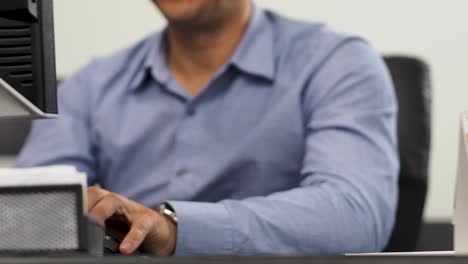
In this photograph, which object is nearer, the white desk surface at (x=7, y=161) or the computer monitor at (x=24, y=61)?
the computer monitor at (x=24, y=61)

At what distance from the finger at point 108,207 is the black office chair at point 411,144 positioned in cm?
87

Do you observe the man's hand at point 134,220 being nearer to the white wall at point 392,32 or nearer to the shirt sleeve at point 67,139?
the shirt sleeve at point 67,139

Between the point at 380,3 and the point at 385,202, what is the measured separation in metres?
1.15

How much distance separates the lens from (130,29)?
→ 227cm

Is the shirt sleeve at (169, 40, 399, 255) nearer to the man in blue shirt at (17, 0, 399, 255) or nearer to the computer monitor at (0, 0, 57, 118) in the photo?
the man in blue shirt at (17, 0, 399, 255)

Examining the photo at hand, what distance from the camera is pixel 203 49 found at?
1468 mm

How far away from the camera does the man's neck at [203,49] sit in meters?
1.45

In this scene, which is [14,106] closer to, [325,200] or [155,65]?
[325,200]

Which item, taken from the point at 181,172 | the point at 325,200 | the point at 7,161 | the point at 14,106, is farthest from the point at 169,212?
the point at 7,161

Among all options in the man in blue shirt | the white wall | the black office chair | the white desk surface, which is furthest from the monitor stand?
the white wall

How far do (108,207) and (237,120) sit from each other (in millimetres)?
633

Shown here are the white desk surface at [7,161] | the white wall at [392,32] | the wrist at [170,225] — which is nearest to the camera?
the wrist at [170,225]

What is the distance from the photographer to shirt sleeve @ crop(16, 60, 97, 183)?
145 cm

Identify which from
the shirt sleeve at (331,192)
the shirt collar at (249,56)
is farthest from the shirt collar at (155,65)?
the shirt sleeve at (331,192)
